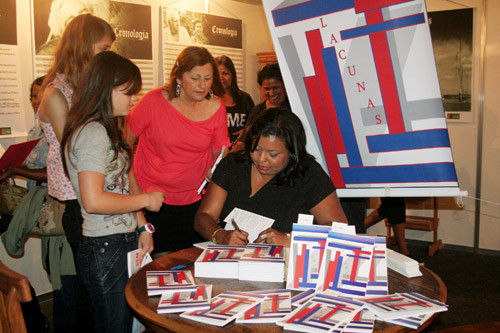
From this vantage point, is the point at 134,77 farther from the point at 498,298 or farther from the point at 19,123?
the point at 498,298

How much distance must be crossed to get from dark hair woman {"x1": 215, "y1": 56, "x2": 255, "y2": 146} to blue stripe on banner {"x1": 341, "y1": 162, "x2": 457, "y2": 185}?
207 centimetres

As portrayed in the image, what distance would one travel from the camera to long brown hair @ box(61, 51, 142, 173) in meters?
1.71

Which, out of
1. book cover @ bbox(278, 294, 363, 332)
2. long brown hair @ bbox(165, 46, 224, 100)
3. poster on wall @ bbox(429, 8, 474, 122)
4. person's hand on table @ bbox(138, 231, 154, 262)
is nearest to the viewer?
book cover @ bbox(278, 294, 363, 332)

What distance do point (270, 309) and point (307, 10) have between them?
3.75ft

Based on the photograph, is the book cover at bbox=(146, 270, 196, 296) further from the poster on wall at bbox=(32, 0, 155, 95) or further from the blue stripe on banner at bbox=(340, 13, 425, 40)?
the poster on wall at bbox=(32, 0, 155, 95)

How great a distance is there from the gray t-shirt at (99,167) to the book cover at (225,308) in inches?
20.1

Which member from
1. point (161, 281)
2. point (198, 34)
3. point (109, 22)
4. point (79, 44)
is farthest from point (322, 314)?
point (198, 34)

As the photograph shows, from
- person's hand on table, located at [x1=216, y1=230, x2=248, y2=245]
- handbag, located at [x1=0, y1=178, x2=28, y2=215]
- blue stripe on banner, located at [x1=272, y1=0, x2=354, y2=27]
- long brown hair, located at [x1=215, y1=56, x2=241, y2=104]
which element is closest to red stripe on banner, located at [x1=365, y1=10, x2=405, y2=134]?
blue stripe on banner, located at [x1=272, y1=0, x2=354, y2=27]

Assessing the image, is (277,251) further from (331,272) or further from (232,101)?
(232,101)

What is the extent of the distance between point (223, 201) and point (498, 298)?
8.53 ft

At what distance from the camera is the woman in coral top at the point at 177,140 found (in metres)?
2.62

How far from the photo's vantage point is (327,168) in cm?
221

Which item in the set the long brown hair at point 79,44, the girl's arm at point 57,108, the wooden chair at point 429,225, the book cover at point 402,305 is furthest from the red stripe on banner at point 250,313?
the wooden chair at point 429,225

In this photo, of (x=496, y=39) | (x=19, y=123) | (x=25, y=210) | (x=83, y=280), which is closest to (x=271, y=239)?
(x=83, y=280)
